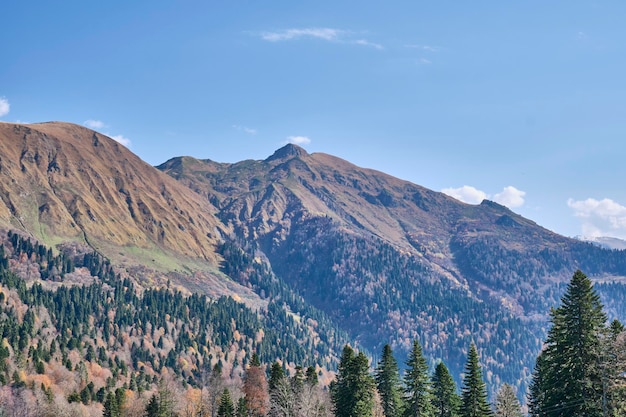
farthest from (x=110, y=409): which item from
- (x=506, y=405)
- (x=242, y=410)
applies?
(x=506, y=405)

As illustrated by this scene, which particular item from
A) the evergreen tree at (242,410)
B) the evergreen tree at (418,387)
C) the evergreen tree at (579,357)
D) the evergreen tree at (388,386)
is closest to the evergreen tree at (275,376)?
the evergreen tree at (242,410)

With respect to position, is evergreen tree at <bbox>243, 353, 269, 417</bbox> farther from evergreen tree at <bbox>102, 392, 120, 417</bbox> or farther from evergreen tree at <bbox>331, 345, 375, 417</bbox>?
evergreen tree at <bbox>102, 392, 120, 417</bbox>

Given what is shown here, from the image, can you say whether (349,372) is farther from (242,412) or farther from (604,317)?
(604,317)

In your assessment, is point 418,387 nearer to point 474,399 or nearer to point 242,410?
point 474,399

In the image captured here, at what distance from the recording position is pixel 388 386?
324ft

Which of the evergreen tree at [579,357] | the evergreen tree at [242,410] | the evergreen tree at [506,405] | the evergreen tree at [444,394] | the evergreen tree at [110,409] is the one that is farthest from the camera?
the evergreen tree at [110,409]

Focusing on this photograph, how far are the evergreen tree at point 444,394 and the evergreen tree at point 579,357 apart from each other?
2734cm

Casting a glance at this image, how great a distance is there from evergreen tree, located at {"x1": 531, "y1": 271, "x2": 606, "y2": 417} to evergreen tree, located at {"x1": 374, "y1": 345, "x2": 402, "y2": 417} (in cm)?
3859

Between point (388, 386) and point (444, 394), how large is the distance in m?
12.4

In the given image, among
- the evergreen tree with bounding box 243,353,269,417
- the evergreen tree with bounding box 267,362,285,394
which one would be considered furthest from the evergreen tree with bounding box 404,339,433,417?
the evergreen tree with bounding box 243,353,269,417

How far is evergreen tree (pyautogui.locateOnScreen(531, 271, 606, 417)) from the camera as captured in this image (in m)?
57.4

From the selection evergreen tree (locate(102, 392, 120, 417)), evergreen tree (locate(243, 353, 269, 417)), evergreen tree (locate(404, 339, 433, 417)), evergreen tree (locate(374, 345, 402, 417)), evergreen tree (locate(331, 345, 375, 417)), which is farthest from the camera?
evergreen tree (locate(102, 392, 120, 417))

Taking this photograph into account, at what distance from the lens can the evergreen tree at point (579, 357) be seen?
188 feet

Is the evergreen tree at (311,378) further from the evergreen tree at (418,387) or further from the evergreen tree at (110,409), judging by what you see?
the evergreen tree at (110,409)
